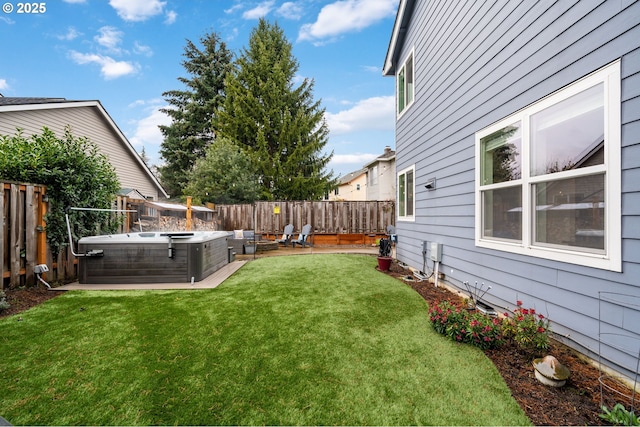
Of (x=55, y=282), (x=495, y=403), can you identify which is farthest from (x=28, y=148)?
(x=495, y=403)

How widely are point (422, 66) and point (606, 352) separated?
530 cm

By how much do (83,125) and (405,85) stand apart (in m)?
11.6

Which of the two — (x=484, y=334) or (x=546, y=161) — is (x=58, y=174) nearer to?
(x=484, y=334)

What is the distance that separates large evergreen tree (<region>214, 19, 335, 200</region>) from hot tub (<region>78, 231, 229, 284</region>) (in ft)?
38.9

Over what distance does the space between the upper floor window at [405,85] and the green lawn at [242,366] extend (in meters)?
4.76

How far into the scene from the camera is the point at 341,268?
6148mm

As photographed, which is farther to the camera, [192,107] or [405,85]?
[192,107]

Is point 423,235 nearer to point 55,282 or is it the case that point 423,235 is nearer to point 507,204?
point 507,204

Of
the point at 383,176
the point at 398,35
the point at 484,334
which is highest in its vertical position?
the point at 398,35

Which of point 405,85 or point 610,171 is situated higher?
point 405,85

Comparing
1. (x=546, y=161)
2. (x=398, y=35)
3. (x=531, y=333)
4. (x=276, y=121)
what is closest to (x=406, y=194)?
(x=398, y=35)

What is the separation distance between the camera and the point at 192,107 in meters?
19.9

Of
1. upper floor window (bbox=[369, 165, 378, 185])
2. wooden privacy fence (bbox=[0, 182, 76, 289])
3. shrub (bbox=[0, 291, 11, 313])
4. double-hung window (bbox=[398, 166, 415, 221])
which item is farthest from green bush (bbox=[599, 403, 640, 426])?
upper floor window (bbox=[369, 165, 378, 185])

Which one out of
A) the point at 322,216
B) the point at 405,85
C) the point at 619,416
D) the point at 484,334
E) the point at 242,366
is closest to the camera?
the point at 619,416
